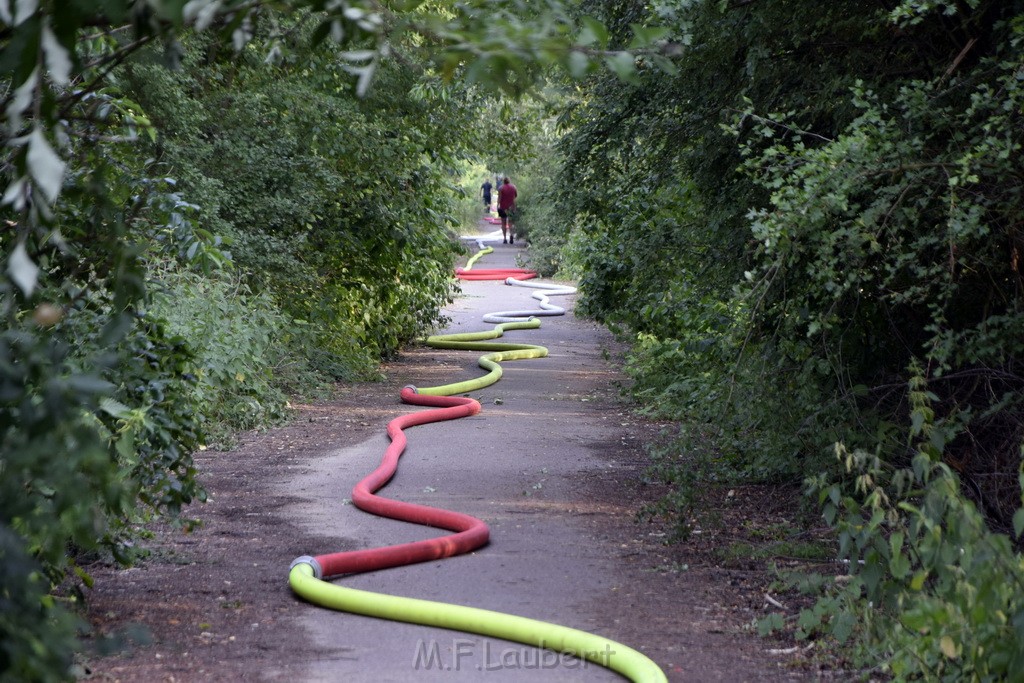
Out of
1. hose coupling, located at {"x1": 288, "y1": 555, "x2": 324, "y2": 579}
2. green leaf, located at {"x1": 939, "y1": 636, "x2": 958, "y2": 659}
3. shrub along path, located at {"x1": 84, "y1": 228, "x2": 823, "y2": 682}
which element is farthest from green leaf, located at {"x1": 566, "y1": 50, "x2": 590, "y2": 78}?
hose coupling, located at {"x1": 288, "y1": 555, "x2": 324, "y2": 579}

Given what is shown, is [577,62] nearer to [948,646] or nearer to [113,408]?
[948,646]

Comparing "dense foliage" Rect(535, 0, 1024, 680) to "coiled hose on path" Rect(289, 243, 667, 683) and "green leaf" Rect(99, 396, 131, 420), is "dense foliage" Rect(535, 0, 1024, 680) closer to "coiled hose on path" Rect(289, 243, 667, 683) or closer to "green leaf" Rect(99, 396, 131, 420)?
"coiled hose on path" Rect(289, 243, 667, 683)

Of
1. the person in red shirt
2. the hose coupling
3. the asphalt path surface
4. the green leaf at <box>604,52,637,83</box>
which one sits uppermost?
the green leaf at <box>604,52,637,83</box>

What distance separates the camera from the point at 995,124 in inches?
196

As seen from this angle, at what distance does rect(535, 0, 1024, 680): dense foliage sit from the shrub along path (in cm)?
49

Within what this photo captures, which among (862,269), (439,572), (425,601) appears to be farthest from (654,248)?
(425,601)

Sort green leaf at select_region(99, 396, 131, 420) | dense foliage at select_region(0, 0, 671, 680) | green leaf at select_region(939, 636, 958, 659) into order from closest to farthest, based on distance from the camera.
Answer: dense foliage at select_region(0, 0, 671, 680) → green leaf at select_region(939, 636, 958, 659) → green leaf at select_region(99, 396, 131, 420)

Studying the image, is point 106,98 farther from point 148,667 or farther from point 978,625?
point 978,625

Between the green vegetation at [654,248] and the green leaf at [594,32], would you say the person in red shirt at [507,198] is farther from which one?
the green leaf at [594,32]

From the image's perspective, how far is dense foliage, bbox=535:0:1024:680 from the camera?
12.8 ft

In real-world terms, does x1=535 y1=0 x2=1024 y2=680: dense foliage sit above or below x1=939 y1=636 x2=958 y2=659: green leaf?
above

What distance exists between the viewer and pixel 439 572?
5.45m

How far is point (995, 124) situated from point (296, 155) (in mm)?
7839

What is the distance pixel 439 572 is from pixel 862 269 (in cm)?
257
